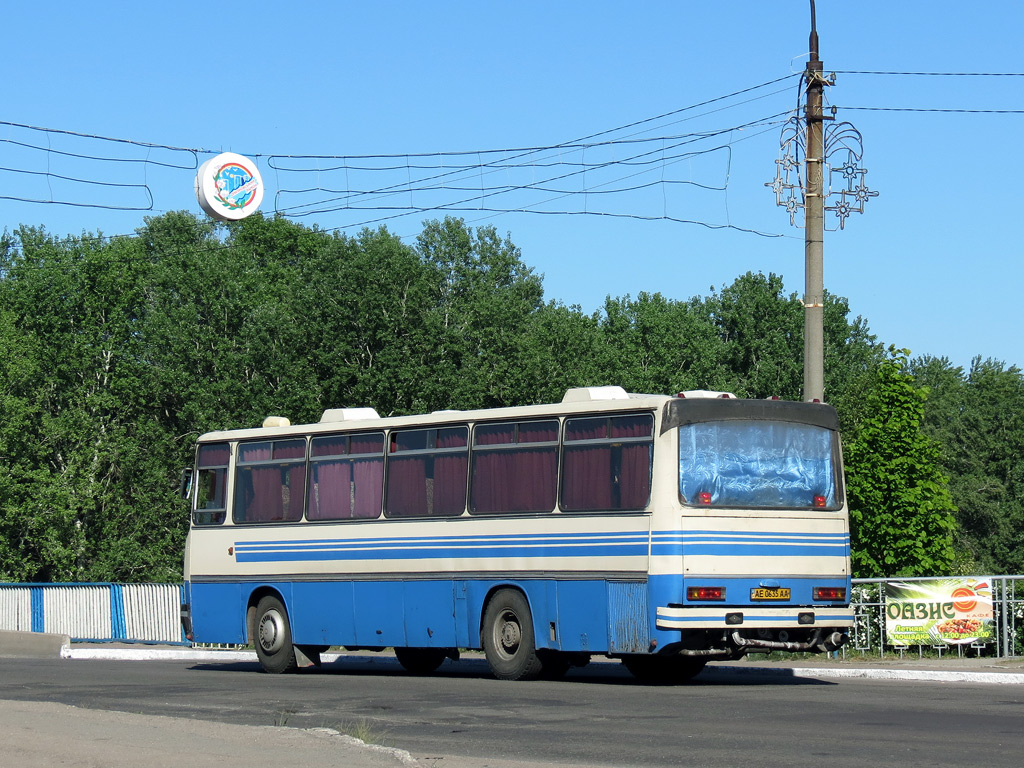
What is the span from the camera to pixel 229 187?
26734 millimetres

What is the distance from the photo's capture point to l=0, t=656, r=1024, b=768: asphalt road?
11.4 metres

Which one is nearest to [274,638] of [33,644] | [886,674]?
[886,674]

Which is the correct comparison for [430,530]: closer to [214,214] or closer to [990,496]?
[214,214]

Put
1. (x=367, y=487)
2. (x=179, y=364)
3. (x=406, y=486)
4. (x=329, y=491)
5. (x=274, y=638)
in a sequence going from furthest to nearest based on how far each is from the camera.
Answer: (x=179, y=364)
(x=274, y=638)
(x=329, y=491)
(x=367, y=487)
(x=406, y=486)

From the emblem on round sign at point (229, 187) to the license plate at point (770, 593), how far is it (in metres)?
11.7

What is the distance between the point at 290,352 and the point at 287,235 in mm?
17872

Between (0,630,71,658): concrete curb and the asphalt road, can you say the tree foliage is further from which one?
the asphalt road

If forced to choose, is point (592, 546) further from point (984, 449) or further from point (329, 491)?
point (984, 449)

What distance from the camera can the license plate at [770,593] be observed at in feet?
59.0

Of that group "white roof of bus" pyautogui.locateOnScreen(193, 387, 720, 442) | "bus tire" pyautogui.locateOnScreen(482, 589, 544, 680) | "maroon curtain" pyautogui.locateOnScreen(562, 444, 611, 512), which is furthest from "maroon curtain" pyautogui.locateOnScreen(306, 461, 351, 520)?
"maroon curtain" pyautogui.locateOnScreen(562, 444, 611, 512)

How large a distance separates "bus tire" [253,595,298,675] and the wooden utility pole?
7.77 m

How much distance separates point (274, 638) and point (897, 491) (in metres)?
19.0

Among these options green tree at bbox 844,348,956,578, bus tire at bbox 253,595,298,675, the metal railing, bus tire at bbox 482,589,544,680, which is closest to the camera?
bus tire at bbox 482,589,544,680

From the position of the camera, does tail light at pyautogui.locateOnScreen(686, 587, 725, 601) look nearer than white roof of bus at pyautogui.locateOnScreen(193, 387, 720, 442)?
Yes
